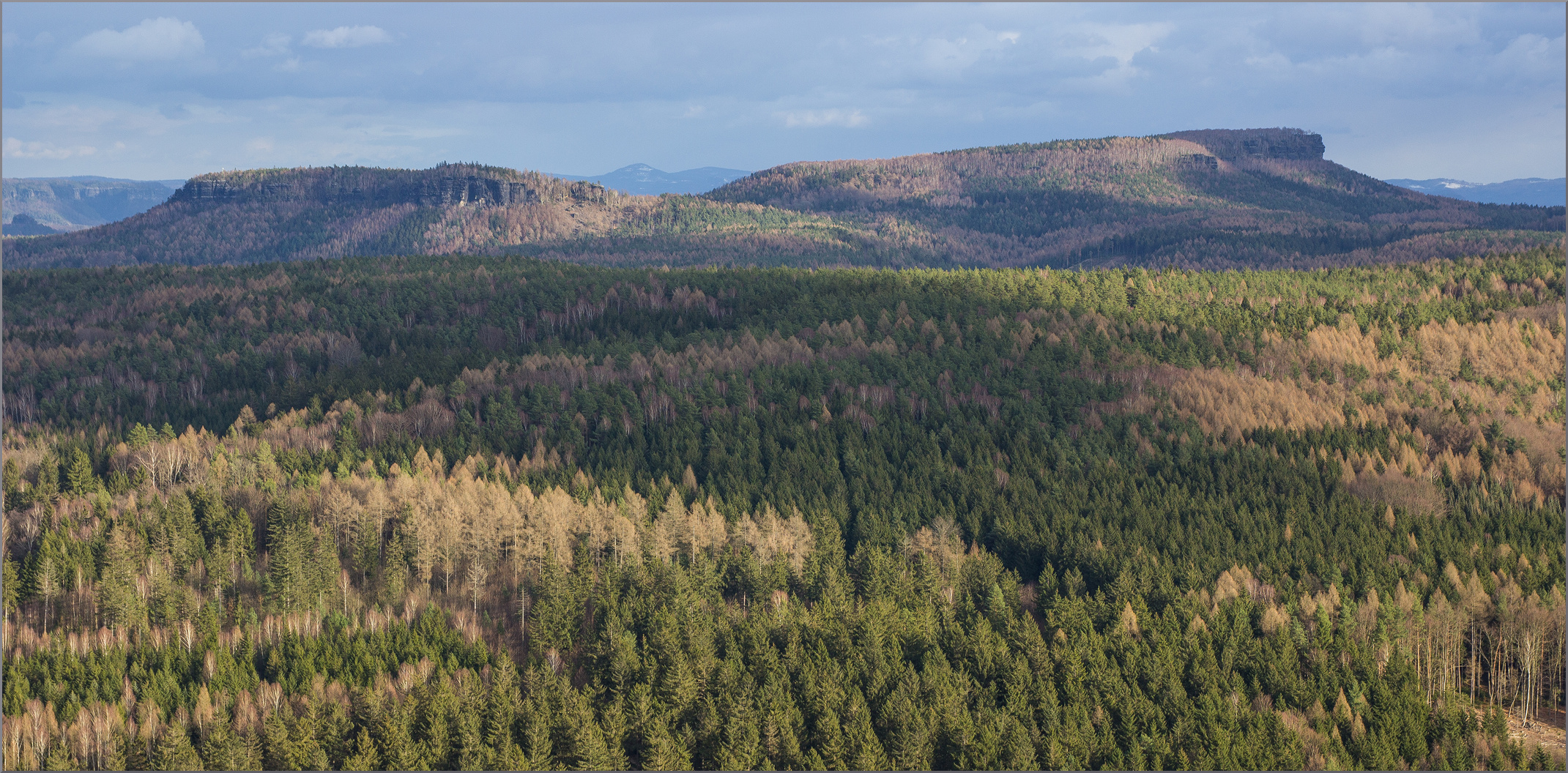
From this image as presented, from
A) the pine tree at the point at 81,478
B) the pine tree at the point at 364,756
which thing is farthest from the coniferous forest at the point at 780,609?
the pine tree at the point at 81,478

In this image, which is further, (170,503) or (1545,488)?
(1545,488)

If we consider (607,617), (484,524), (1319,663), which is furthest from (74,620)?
(1319,663)

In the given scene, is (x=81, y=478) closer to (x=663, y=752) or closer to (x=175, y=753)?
(x=175, y=753)

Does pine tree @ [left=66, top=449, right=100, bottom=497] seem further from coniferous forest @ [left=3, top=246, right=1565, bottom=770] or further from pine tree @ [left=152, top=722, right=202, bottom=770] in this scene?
pine tree @ [left=152, top=722, right=202, bottom=770]

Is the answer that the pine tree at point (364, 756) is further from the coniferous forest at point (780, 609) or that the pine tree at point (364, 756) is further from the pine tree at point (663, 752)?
the pine tree at point (663, 752)

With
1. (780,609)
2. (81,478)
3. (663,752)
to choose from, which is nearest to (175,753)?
(663,752)

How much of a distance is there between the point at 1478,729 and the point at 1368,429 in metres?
102

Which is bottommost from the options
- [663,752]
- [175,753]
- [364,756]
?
[663,752]

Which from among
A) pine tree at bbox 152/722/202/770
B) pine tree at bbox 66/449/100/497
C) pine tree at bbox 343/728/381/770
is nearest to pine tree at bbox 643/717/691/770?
pine tree at bbox 343/728/381/770

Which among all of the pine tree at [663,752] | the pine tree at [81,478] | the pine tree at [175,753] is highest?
the pine tree at [81,478]

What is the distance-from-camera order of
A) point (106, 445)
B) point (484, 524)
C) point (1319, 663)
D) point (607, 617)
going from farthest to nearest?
point (106, 445) < point (484, 524) < point (607, 617) < point (1319, 663)

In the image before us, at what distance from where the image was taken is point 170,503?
475 ft

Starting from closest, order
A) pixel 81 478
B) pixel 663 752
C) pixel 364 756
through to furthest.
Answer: pixel 364 756
pixel 663 752
pixel 81 478

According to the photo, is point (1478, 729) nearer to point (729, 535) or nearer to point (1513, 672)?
point (1513, 672)
